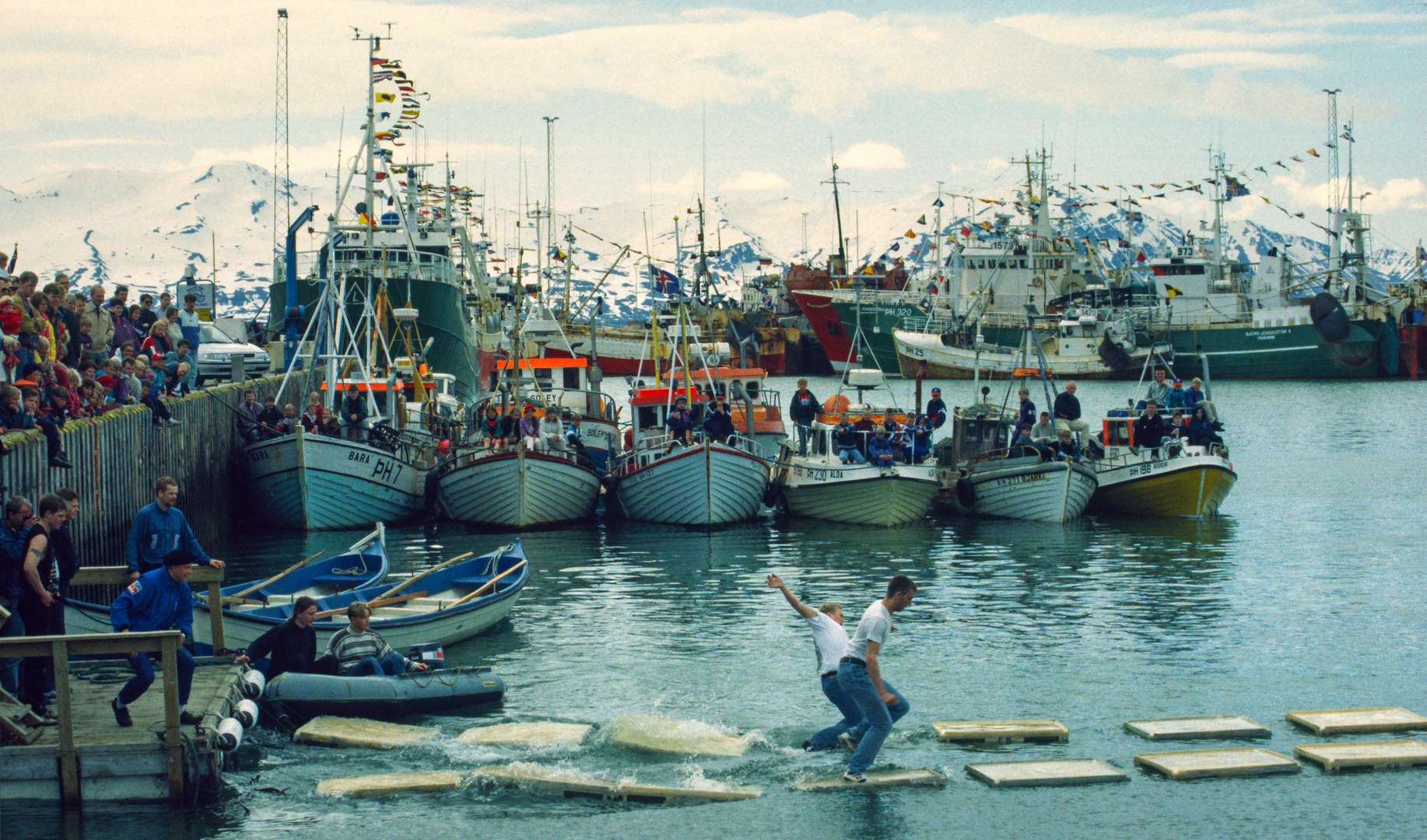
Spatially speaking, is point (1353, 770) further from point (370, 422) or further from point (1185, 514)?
point (370, 422)

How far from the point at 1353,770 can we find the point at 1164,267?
95.0 meters

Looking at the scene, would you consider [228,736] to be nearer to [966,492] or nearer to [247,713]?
[247,713]

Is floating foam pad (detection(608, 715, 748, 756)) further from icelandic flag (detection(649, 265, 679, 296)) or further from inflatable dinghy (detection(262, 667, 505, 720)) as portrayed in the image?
icelandic flag (detection(649, 265, 679, 296))

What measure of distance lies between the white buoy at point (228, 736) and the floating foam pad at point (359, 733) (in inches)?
59.6

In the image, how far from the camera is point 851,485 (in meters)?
30.8

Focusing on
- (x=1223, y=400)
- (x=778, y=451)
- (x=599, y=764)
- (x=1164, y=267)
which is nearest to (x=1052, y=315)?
(x=1164, y=267)

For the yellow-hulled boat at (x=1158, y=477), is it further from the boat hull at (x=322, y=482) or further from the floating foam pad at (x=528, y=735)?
the floating foam pad at (x=528, y=735)

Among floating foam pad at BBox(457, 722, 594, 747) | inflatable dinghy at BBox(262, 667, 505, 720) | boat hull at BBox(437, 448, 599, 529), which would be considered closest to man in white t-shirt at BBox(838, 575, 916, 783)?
floating foam pad at BBox(457, 722, 594, 747)

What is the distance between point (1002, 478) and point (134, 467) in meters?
17.5

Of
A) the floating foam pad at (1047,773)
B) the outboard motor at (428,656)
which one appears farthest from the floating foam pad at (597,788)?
the outboard motor at (428,656)

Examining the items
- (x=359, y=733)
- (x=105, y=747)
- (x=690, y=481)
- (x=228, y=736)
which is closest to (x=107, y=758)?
(x=105, y=747)

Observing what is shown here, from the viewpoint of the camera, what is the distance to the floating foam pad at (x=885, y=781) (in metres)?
12.7

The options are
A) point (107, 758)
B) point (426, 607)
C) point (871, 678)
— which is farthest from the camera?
point (426, 607)

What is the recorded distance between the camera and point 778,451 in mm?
36000
